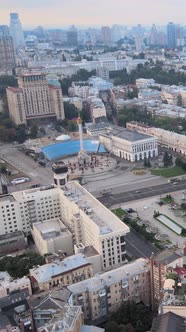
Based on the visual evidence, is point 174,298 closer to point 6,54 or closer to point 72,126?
point 72,126

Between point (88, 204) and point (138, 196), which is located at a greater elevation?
point (88, 204)

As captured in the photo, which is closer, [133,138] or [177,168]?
[177,168]

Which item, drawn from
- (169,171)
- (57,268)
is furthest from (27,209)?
(169,171)

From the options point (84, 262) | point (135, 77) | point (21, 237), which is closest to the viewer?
point (84, 262)

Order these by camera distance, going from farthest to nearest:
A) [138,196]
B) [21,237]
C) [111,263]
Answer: [138,196] < [21,237] < [111,263]

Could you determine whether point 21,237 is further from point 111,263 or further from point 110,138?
point 110,138

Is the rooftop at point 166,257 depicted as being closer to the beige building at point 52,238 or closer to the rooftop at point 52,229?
the beige building at point 52,238

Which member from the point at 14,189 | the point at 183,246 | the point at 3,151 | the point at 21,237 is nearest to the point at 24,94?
the point at 3,151
